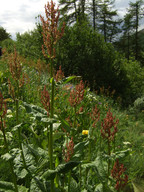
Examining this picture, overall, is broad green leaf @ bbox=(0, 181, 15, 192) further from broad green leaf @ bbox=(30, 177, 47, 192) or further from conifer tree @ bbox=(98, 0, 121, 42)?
conifer tree @ bbox=(98, 0, 121, 42)

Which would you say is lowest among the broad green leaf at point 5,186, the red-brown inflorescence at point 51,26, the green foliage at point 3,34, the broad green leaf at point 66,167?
the broad green leaf at point 5,186

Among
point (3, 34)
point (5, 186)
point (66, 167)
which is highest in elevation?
point (3, 34)

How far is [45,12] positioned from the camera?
4.32ft

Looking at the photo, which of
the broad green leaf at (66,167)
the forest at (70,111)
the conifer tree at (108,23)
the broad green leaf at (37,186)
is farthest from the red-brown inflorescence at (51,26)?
the conifer tree at (108,23)

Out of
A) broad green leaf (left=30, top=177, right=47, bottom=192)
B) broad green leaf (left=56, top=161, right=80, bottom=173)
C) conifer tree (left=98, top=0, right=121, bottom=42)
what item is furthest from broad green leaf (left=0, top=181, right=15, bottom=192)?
conifer tree (left=98, top=0, right=121, bottom=42)

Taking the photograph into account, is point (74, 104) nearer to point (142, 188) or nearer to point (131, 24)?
point (142, 188)

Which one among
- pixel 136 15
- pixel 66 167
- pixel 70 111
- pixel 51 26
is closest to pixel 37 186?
pixel 66 167

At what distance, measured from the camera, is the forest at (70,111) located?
145cm

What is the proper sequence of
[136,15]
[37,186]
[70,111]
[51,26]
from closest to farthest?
[51,26], [37,186], [70,111], [136,15]

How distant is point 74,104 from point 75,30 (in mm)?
9331

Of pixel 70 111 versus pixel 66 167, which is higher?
pixel 66 167

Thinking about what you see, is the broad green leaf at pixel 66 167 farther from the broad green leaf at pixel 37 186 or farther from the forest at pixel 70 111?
the broad green leaf at pixel 37 186

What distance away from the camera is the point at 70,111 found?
13.4ft

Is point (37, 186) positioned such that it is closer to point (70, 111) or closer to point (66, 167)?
point (66, 167)
